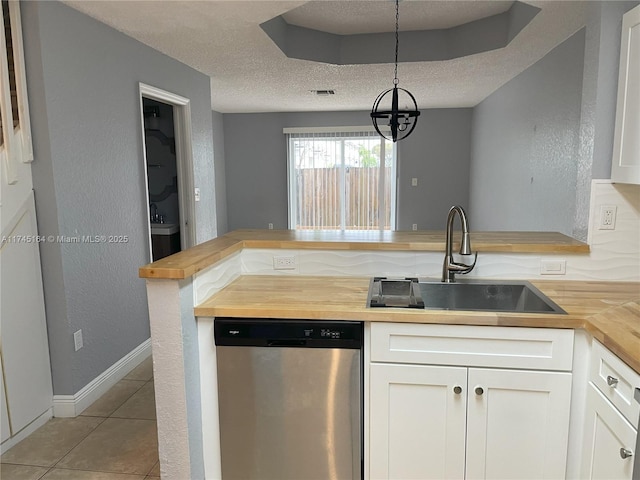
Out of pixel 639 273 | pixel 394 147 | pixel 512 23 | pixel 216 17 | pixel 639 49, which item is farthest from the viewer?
pixel 394 147

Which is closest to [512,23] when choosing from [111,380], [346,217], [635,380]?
[635,380]

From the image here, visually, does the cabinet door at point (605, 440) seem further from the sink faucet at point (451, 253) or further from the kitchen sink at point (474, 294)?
the sink faucet at point (451, 253)

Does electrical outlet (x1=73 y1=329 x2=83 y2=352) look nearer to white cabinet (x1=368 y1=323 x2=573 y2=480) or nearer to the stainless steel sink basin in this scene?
white cabinet (x1=368 y1=323 x2=573 y2=480)

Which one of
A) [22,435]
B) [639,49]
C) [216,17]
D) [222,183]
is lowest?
[22,435]

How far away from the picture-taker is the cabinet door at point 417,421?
1672mm

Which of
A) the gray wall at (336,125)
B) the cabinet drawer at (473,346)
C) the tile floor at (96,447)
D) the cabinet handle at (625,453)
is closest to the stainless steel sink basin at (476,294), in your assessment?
the cabinet drawer at (473,346)

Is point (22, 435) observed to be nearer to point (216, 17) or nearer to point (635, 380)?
point (216, 17)

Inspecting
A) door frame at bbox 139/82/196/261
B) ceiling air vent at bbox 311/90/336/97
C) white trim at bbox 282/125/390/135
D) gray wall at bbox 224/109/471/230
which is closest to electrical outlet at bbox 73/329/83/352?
door frame at bbox 139/82/196/261

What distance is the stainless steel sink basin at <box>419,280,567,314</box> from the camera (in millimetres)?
2039

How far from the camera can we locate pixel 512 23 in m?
A: 3.13

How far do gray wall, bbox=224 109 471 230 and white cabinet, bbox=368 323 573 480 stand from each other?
18.5ft

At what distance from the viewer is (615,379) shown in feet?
4.46

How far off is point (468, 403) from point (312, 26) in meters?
2.96

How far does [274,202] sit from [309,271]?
533cm
